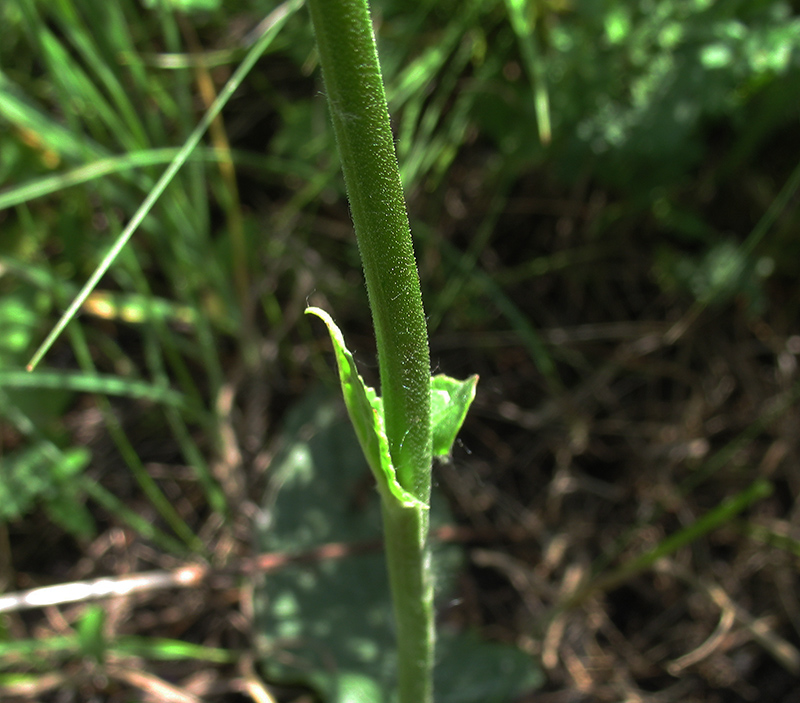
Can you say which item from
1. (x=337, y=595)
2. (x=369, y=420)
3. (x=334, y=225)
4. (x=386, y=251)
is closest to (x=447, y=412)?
(x=369, y=420)

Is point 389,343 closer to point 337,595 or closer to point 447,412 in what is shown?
point 447,412

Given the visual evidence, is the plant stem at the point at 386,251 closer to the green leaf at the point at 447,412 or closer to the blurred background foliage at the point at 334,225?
the green leaf at the point at 447,412

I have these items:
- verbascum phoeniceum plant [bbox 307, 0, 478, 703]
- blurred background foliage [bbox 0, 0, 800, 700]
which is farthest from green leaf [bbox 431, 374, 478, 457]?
blurred background foliage [bbox 0, 0, 800, 700]

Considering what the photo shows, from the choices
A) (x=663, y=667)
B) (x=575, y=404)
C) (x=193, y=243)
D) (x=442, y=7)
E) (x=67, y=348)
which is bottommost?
(x=663, y=667)

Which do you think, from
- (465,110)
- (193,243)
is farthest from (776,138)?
(193,243)

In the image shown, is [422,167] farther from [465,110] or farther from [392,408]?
[392,408]

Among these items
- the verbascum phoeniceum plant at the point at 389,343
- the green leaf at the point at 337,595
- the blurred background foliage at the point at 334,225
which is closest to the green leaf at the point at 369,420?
the verbascum phoeniceum plant at the point at 389,343

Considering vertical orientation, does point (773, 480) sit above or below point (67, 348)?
below
